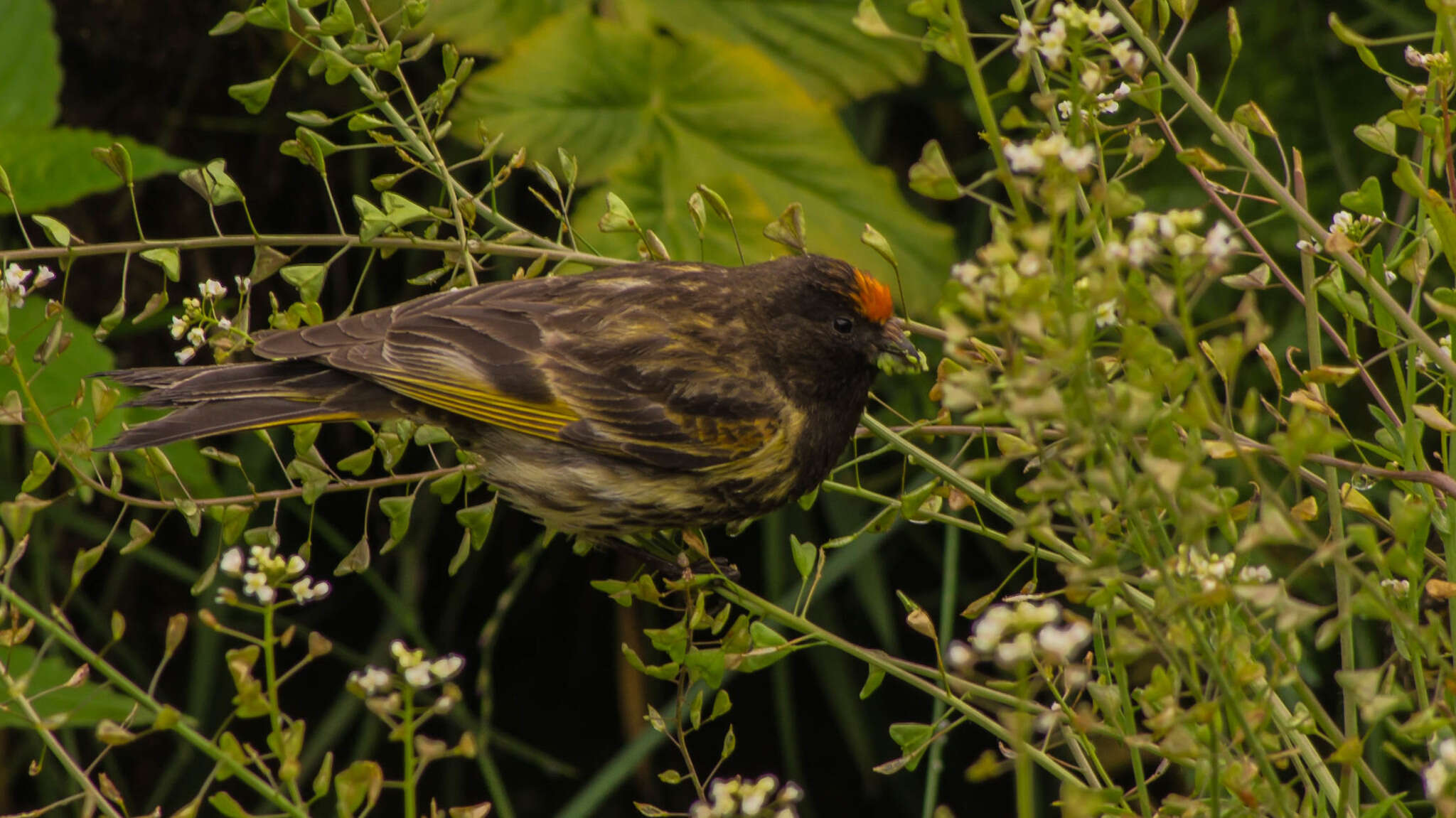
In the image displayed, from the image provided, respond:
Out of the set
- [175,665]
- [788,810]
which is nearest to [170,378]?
[788,810]

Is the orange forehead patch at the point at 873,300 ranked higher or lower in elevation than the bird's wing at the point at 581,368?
higher

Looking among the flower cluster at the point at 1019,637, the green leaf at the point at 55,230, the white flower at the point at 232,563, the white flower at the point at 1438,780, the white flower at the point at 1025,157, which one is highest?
the white flower at the point at 1025,157

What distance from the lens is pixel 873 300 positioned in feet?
8.45

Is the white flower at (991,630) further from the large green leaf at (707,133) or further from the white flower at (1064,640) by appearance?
the large green leaf at (707,133)

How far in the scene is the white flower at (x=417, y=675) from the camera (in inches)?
45.9

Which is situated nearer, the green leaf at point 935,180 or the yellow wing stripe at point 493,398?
the green leaf at point 935,180

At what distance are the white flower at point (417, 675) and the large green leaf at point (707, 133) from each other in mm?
2216

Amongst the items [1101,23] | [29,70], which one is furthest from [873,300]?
[29,70]

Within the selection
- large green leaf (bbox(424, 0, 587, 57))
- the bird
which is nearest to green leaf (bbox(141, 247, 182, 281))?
the bird

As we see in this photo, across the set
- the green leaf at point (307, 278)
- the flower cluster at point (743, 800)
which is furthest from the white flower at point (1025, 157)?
the green leaf at point (307, 278)

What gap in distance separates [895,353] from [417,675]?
1.53 metres

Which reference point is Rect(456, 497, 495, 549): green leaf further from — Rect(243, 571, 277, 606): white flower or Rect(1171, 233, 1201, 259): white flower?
Rect(1171, 233, 1201, 259): white flower

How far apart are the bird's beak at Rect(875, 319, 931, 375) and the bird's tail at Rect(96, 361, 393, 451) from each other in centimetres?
86

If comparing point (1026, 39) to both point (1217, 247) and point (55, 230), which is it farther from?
point (55, 230)
